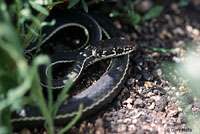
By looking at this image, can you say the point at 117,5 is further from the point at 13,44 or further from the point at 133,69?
the point at 13,44

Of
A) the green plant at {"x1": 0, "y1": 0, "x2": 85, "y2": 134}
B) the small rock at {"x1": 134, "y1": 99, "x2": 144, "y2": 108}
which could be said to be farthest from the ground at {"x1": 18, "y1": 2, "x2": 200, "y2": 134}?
the green plant at {"x1": 0, "y1": 0, "x2": 85, "y2": 134}

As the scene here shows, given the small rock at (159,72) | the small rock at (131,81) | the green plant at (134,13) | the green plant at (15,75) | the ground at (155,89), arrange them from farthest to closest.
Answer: the green plant at (134,13) < the small rock at (159,72) < the small rock at (131,81) < the ground at (155,89) < the green plant at (15,75)

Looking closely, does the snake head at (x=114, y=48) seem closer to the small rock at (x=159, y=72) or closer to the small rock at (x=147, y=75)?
the small rock at (x=147, y=75)

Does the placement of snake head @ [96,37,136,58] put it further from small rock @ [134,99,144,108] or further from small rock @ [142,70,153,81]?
small rock @ [134,99,144,108]

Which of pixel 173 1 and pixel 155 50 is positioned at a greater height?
pixel 173 1

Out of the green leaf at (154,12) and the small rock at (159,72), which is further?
the green leaf at (154,12)

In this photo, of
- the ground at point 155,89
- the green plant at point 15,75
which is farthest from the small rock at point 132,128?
the green plant at point 15,75

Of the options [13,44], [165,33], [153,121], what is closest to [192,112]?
[153,121]
